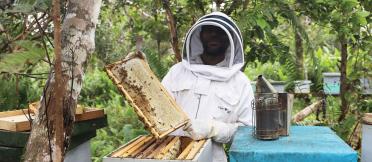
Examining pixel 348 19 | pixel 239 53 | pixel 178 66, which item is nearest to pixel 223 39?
pixel 239 53

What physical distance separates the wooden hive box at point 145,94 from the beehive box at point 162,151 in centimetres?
11

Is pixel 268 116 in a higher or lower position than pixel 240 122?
higher

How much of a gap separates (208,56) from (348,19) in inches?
53.7

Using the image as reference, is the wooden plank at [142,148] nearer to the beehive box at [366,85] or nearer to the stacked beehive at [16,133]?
the stacked beehive at [16,133]

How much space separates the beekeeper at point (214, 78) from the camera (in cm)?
307

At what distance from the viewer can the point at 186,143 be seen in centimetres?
250

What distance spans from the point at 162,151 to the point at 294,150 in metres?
0.61

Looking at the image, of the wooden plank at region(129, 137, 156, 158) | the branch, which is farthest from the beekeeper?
the branch

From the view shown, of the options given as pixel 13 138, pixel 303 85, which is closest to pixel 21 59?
pixel 13 138

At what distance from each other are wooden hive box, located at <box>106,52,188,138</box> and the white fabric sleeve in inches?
14.9

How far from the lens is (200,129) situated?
248 centimetres

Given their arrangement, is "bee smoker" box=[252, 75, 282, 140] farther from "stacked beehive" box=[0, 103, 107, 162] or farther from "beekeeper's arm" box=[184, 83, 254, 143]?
"stacked beehive" box=[0, 103, 107, 162]

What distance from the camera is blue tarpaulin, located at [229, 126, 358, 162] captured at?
208cm

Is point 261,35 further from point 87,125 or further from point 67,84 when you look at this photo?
point 67,84
